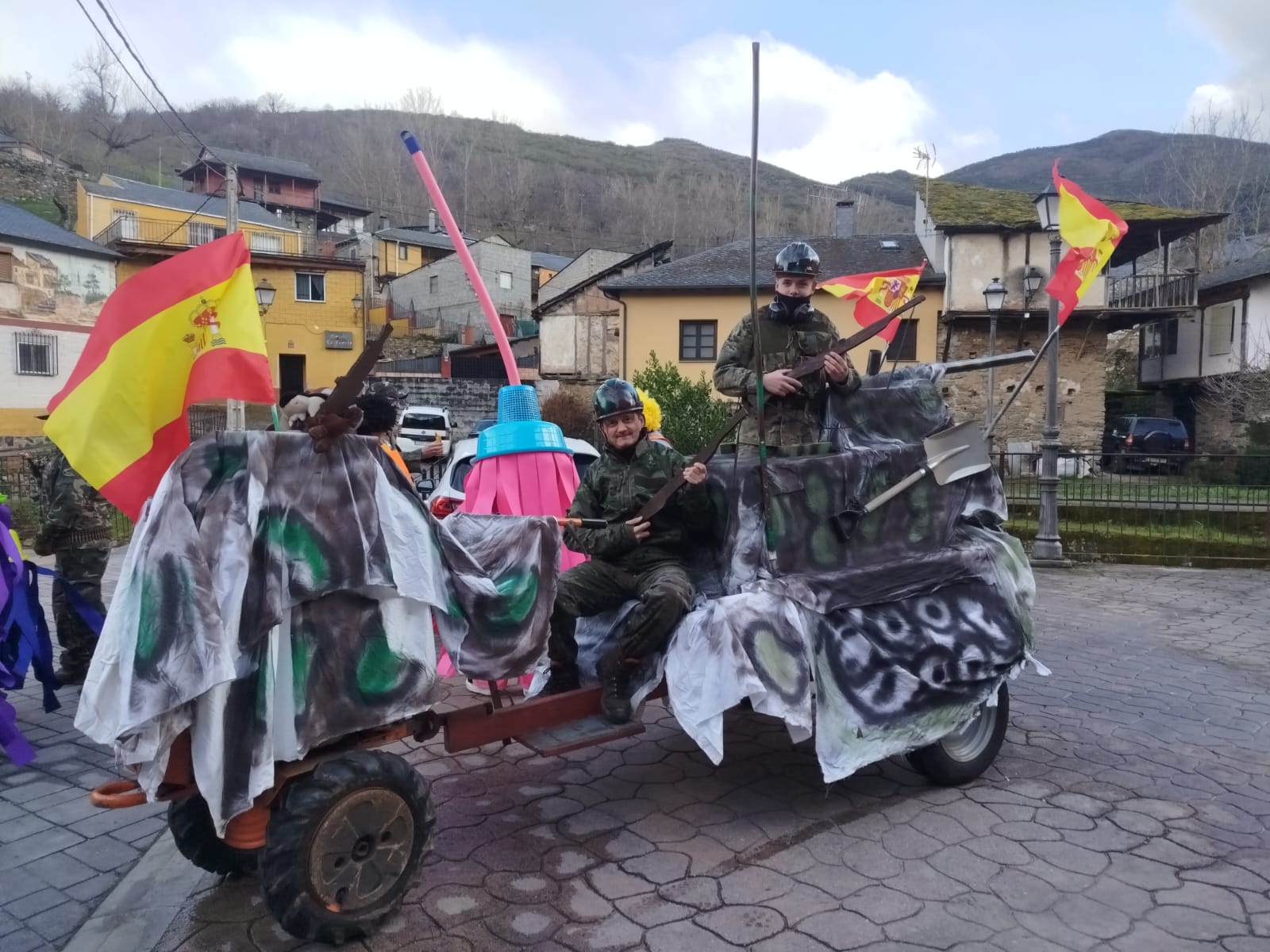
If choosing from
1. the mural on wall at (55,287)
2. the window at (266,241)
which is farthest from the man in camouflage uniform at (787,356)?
the window at (266,241)

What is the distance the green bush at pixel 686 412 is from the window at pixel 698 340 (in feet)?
42.6

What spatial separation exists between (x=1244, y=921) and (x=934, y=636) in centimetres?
152

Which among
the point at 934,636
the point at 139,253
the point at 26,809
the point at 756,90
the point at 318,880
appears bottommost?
the point at 26,809

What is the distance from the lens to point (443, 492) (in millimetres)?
8172

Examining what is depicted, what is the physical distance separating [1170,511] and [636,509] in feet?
36.7

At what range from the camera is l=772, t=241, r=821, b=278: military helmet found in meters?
4.94

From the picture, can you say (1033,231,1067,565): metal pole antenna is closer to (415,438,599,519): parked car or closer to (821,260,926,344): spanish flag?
(821,260,926,344): spanish flag

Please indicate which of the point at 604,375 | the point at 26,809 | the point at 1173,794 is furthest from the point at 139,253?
the point at 1173,794

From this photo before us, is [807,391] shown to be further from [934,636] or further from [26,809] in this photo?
[26,809]

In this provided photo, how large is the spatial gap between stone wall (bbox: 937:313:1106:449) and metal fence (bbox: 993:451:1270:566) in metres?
13.9

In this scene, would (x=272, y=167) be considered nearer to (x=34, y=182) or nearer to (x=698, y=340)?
(x=34, y=182)

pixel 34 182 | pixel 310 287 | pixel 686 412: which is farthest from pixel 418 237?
pixel 686 412

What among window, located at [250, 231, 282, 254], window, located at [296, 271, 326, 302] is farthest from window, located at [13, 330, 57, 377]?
window, located at [250, 231, 282, 254]

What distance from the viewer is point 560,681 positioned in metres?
4.27
